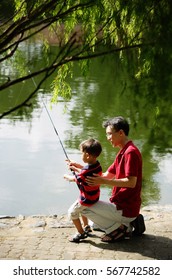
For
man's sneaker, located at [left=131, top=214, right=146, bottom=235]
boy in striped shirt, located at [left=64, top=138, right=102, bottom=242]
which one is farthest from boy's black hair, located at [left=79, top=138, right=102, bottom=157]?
man's sneaker, located at [left=131, top=214, right=146, bottom=235]

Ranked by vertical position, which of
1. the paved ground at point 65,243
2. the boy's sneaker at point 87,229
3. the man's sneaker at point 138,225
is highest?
the man's sneaker at point 138,225

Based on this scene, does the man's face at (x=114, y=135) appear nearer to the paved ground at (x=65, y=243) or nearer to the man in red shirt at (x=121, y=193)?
the man in red shirt at (x=121, y=193)

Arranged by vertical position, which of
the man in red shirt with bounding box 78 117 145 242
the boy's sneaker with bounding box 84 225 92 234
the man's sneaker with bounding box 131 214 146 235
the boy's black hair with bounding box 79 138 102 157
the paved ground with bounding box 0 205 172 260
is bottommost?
the paved ground with bounding box 0 205 172 260

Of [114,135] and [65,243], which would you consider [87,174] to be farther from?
[65,243]

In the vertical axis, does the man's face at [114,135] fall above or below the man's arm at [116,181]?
above

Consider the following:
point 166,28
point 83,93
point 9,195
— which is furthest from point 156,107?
point 83,93

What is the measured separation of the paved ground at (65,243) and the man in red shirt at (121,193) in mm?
114

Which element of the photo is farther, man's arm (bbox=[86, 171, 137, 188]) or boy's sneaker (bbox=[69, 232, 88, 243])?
boy's sneaker (bbox=[69, 232, 88, 243])

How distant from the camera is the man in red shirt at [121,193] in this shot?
374 centimetres

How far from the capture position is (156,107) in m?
4.58

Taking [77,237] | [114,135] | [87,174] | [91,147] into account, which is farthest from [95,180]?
[77,237]

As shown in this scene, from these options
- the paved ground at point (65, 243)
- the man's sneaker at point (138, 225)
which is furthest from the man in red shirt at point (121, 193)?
the paved ground at point (65, 243)

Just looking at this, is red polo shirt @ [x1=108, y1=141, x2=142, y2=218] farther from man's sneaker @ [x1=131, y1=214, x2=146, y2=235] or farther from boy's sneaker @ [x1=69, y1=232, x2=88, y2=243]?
boy's sneaker @ [x1=69, y1=232, x2=88, y2=243]

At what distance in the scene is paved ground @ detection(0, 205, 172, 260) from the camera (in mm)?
3654
